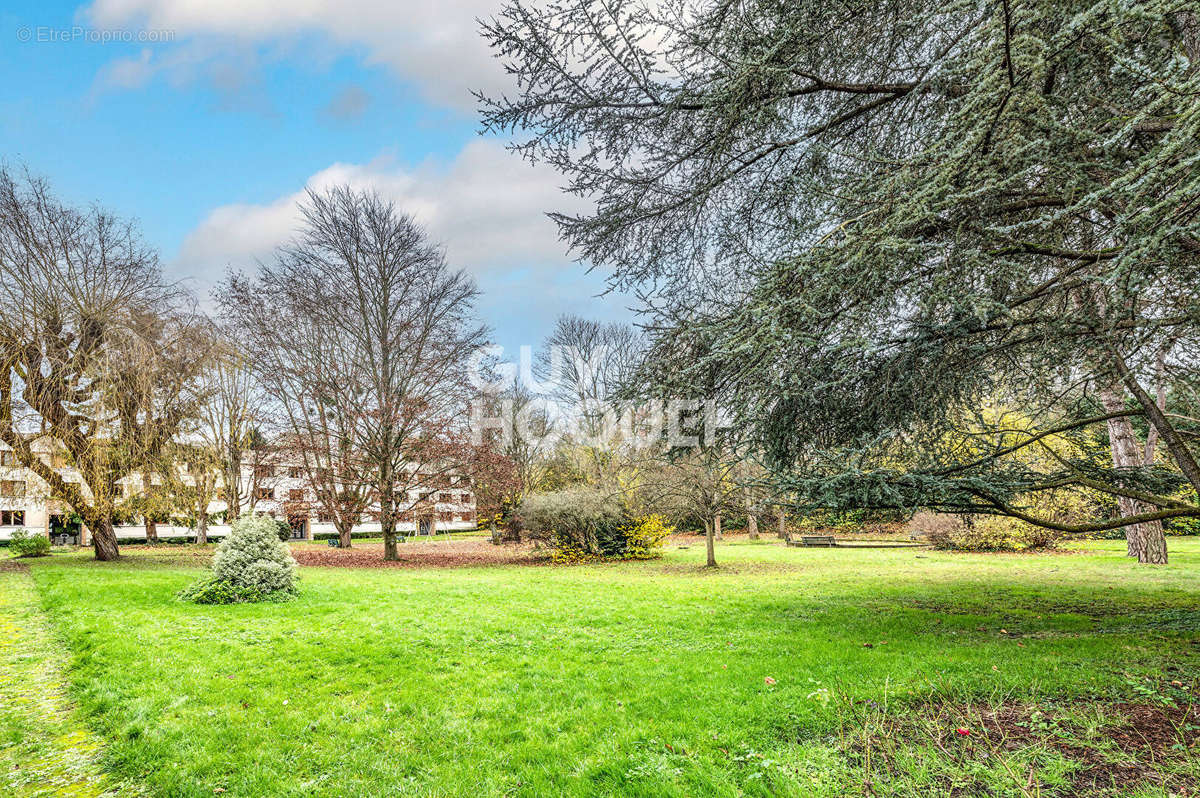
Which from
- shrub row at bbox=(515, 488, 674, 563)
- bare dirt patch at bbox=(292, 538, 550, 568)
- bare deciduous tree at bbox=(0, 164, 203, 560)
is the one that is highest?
bare deciduous tree at bbox=(0, 164, 203, 560)

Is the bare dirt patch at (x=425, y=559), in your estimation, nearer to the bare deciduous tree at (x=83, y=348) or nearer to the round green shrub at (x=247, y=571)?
the bare deciduous tree at (x=83, y=348)

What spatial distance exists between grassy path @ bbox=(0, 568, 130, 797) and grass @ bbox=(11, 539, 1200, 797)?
13 centimetres

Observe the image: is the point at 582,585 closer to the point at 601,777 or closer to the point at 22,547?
the point at 601,777

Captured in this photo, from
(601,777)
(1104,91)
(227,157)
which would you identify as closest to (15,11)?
(227,157)

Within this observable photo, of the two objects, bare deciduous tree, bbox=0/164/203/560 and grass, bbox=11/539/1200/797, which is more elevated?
bare deciduous tree, bbox=0/164/203/560

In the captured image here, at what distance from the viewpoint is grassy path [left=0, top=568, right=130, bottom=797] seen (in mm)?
3268

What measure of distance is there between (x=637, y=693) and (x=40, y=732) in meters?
4.42

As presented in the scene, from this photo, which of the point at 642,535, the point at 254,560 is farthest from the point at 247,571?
the point at 642,535

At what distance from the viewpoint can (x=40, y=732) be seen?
4.01 m

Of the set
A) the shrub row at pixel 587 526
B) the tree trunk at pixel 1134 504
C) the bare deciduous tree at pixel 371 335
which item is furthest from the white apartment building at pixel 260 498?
the tree trunk at pixel 1134 504

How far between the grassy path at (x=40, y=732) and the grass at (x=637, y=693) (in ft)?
0.43

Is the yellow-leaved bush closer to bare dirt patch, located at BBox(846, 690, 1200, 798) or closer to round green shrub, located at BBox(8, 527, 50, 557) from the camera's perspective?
bare dirt patch, located at BBox(846, 690, 1200, 798)

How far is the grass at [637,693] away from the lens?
10.2 ft

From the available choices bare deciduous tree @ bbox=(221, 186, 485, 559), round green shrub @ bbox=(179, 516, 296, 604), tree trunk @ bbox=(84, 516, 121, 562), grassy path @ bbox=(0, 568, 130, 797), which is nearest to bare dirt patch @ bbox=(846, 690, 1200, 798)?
grassy path @ bbox=(0, 568, 130, 797)
